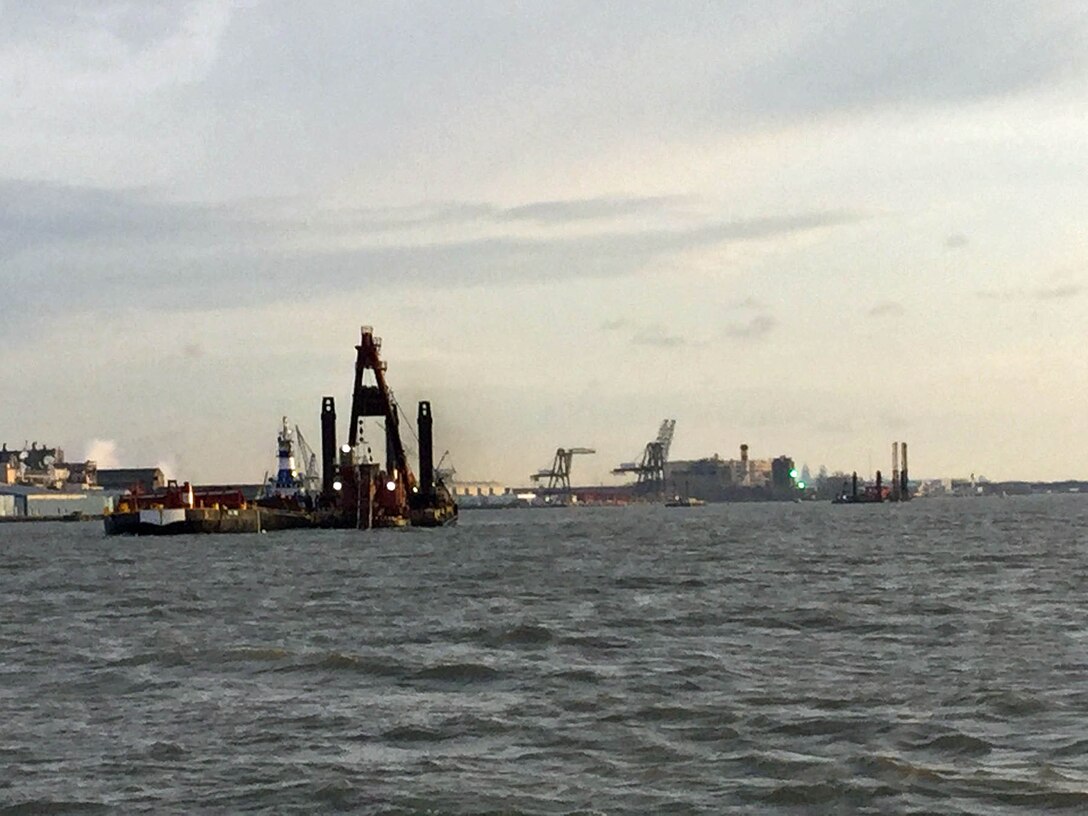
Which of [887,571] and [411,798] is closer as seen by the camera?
→ [411,798]

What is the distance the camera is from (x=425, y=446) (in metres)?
129

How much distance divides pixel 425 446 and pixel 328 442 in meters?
8.67

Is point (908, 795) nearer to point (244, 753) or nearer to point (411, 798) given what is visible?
point (411, 798)

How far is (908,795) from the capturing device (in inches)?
607

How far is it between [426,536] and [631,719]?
89.0 metres

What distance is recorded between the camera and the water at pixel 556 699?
626 inches

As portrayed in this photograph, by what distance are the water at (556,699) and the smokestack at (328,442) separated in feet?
273

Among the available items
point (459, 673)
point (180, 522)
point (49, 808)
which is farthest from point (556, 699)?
point (180, 522)

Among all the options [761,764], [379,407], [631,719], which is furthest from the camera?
[379,407]

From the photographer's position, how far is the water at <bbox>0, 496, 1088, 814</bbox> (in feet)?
52.2

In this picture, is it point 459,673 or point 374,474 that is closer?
point 459,673

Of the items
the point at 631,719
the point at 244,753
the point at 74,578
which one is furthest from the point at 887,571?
the point at 244,753

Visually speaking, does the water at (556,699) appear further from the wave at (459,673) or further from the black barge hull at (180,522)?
the black barge hull at (180,522)

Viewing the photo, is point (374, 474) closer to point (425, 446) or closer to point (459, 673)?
point (425, 446)
